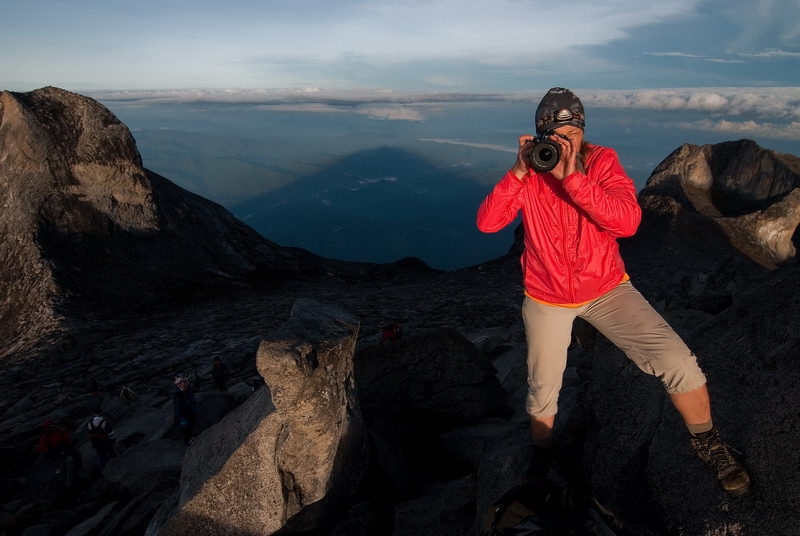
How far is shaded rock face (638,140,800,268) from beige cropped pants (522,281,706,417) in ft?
153

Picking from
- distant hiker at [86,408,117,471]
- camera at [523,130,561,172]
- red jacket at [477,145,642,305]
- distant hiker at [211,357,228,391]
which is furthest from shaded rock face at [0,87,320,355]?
camera at [523,130,561,172]

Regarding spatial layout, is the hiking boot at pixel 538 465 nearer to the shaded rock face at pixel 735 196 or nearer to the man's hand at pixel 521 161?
the man's hand at pixel 521 161

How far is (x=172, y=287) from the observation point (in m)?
40.8

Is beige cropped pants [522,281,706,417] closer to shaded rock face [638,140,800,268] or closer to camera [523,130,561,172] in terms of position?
camera [523,130,561,172]

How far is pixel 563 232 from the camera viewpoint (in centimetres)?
680

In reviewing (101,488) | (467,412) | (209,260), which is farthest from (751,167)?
(101,488)

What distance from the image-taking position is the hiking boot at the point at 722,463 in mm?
6062

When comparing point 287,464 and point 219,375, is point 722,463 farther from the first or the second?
point 219,375

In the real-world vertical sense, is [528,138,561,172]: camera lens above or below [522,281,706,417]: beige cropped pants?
above

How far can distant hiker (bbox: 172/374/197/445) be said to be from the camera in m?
16.1

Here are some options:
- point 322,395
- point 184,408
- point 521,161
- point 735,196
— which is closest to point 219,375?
point 184,408

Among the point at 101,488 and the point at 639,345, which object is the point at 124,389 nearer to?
the point at 101,488

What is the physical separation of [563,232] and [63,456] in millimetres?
16942

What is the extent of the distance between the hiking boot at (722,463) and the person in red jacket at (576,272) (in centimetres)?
1
